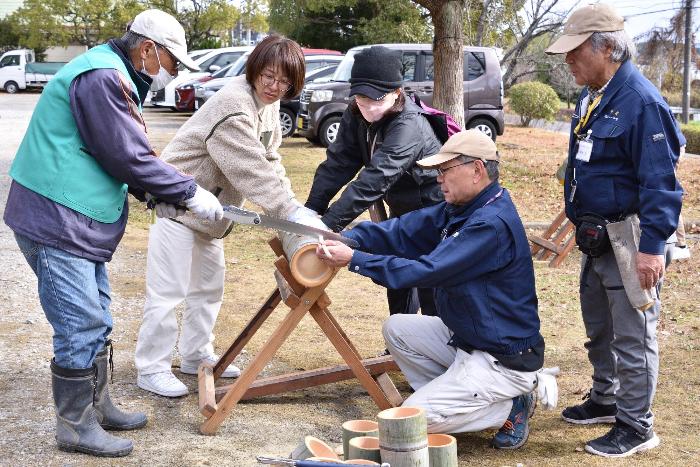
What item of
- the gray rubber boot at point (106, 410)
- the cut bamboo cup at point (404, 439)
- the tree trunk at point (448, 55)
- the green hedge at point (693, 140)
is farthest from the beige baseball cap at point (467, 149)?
the green hedge at point (693, 140)

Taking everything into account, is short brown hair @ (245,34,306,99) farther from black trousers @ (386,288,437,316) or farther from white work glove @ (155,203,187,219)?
black trousers @ (386,288,437,316)

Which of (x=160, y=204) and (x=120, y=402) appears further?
(x=120, y=402)

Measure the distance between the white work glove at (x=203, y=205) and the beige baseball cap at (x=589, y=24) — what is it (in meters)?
1.67

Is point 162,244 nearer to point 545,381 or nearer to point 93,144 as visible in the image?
point 93,144

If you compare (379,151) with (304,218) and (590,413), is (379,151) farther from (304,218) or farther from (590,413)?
(590,413)

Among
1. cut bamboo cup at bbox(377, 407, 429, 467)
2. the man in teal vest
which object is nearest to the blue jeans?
the man in teal vest

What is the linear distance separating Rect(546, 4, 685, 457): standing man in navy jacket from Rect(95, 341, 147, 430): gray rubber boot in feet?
7.11

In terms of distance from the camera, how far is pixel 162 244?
182 inches

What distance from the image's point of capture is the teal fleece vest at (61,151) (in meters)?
3.60

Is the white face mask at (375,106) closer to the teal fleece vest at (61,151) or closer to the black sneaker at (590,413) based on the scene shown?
the teal fleece vest at (61,151)

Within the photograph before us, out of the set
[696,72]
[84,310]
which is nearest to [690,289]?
[84,310]

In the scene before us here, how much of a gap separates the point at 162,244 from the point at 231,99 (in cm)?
87

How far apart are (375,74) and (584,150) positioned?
1.13 meters

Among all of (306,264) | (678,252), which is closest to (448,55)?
(678,252)
